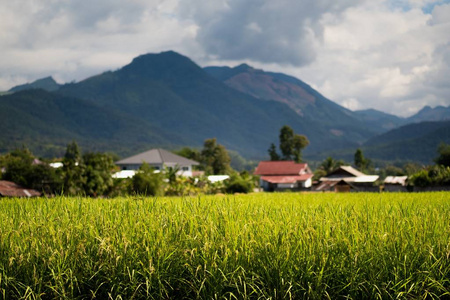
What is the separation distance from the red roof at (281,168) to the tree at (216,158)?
1482 centimetres

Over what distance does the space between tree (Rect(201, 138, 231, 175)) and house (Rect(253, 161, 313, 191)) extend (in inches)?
621

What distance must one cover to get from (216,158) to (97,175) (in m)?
69.8

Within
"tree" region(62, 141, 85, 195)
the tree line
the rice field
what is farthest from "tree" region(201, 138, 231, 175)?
the rice field

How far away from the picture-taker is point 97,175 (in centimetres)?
4112

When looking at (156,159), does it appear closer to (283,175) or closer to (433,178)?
(283,175)

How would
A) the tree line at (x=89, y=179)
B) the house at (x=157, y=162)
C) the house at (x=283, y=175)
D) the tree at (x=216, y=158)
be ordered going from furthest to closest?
the tree at (x=216, y=158)
the house at (x=157, y=162)
the house at (x=283, y=175)
the tree line at (x=89, y=179)

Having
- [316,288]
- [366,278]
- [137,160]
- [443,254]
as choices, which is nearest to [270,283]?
[316,288]

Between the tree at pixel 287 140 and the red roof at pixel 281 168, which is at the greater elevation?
the tree at pixel 287 140

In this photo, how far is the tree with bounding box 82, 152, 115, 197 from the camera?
40581mm

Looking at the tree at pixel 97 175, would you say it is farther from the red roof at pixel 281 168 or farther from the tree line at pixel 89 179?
the red roof at pixel 281 168

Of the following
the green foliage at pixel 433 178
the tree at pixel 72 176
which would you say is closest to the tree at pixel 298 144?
the green foliage at pixel 433 178

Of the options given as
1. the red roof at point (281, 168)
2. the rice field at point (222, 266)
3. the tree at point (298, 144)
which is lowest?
the rice field at point (222, 266)

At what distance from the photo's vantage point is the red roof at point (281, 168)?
89375 mm

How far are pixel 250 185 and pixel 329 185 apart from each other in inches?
586
